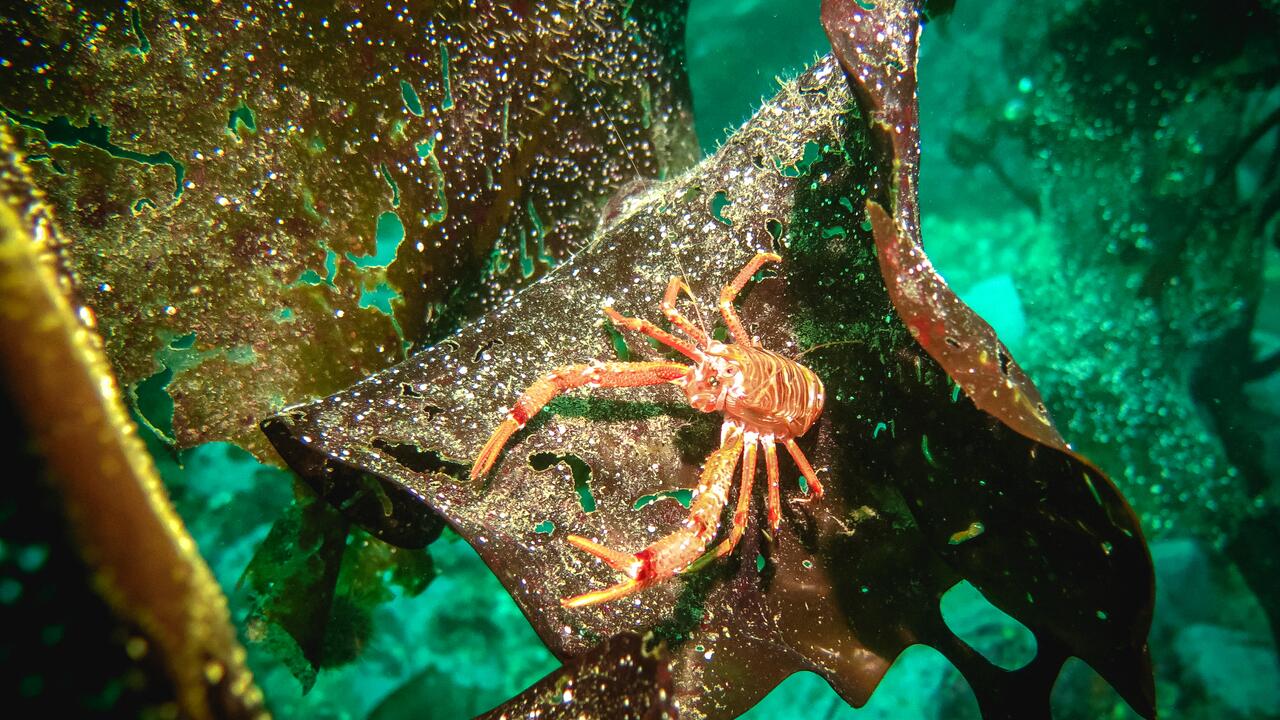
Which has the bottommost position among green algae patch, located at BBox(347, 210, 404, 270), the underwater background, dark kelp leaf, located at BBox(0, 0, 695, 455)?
the underwater background

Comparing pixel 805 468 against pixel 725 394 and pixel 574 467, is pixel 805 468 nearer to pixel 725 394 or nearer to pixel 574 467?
pixel 725 394

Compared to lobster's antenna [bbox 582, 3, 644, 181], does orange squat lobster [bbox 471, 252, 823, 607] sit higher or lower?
lower

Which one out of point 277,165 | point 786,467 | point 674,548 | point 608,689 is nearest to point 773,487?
point 786,467

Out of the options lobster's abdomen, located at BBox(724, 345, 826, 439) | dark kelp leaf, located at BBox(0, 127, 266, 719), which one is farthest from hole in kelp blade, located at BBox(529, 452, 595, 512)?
dark kelp leaf, located at BBox(0, 127, 266, 719)

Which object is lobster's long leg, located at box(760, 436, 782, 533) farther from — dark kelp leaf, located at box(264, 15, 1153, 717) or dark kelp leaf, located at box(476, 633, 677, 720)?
dark kelp leaf, located at box(476, 633, 677, 720)

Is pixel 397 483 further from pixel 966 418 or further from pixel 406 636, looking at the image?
pixel 406 636

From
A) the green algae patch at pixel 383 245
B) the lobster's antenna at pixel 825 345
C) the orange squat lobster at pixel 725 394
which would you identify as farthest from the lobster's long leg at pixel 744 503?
the green algae patch at pixel 383 245
